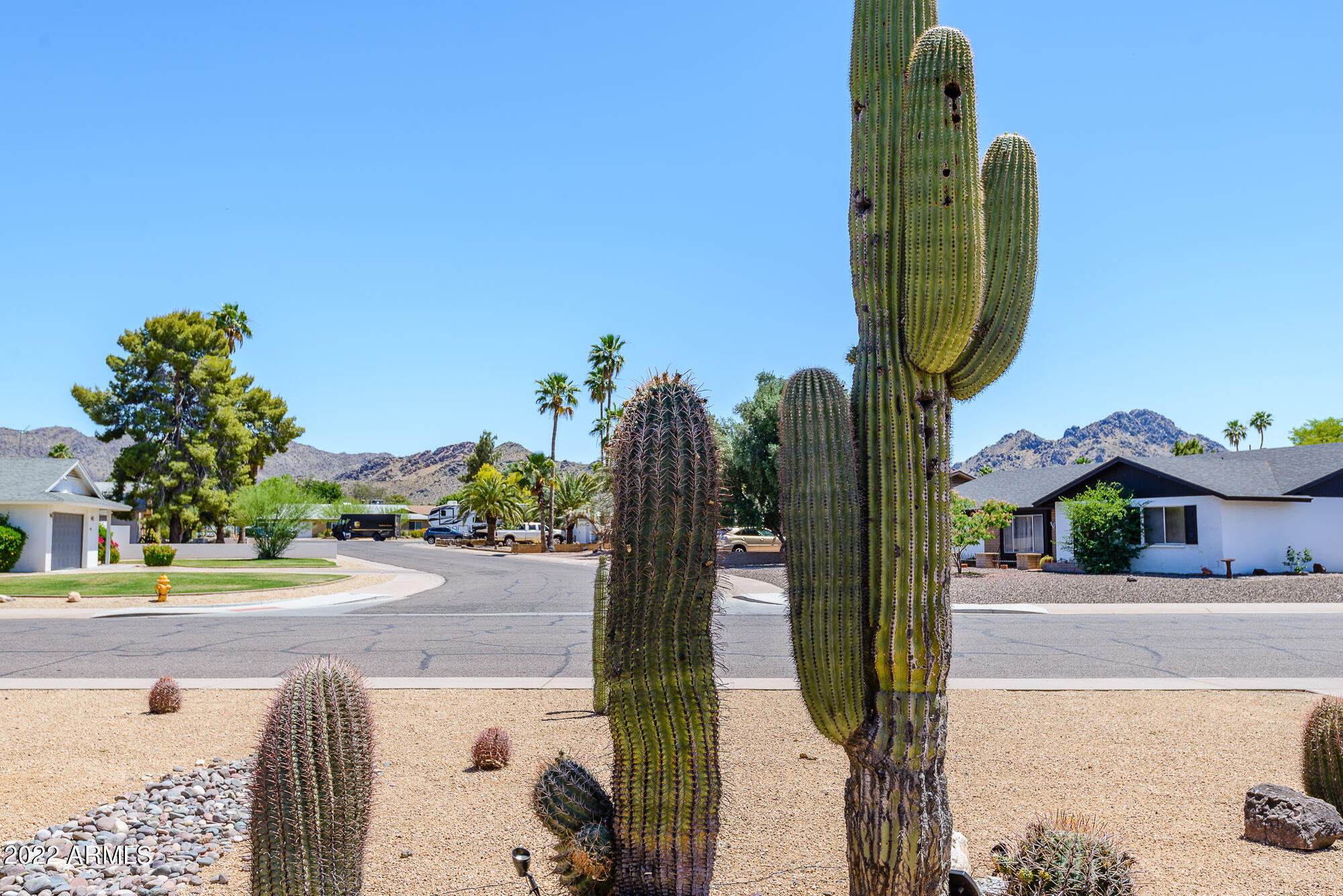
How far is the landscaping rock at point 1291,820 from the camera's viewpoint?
5273 millimetres

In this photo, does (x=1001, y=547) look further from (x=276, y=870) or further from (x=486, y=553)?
(x=276, y=870)

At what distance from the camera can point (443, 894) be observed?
15.7 feet

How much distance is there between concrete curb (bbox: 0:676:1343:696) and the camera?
10836mm

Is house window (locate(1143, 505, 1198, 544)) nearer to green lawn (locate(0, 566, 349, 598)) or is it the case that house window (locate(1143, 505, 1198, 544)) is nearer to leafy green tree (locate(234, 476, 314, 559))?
green lawn (locate(0, 566, 349, 598))

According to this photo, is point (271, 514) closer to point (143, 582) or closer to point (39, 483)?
point (39, 483)

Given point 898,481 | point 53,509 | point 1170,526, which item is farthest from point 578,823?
point 53,509

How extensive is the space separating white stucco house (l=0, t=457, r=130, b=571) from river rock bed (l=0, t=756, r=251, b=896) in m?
31.6

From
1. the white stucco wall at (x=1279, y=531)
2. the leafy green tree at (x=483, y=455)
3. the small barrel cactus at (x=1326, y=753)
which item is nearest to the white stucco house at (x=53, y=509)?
the small barrel cactus at (x=1326, y=753)

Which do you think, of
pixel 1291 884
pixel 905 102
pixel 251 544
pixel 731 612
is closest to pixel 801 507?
pixel 905 102

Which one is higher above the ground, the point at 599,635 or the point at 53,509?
the point at 53,509

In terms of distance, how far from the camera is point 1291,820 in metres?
5.32

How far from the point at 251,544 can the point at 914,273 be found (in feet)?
145

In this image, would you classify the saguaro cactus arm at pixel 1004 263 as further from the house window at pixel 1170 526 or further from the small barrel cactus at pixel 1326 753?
the house window at pixel 1170 526

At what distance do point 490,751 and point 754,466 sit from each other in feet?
104
